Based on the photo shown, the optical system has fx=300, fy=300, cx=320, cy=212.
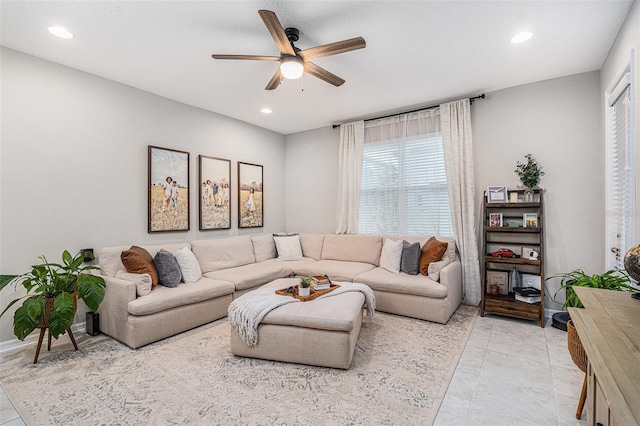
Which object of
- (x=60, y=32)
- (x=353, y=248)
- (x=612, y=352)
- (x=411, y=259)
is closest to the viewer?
(x=612, y=352)

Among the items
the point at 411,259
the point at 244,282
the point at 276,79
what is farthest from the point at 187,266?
the point at 411,259

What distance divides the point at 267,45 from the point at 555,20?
231 centimetres

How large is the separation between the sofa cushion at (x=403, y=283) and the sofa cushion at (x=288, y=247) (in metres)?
1.37

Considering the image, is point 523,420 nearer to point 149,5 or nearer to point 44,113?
point 149,5

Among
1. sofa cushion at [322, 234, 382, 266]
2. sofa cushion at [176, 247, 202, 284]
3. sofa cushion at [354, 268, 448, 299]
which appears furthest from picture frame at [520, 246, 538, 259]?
sofa cushion at [176, 247, 202, 284]

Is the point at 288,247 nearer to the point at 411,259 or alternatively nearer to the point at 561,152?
the point at 411,259

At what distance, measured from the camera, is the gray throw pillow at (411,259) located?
12.2 ft

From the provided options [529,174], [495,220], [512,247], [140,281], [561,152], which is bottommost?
[140,281]

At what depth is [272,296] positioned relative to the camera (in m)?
2.72

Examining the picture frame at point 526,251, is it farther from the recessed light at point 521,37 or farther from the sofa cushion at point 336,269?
the recessed light at point 521,37

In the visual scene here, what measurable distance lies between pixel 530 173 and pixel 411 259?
1640 mm

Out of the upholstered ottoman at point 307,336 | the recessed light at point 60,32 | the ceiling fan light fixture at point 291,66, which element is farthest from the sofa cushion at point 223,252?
the ceiling fan light fixture at point 291,66

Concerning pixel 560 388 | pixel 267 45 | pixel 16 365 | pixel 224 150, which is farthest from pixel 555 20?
pixel 16 365

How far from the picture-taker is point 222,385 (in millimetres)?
2127
